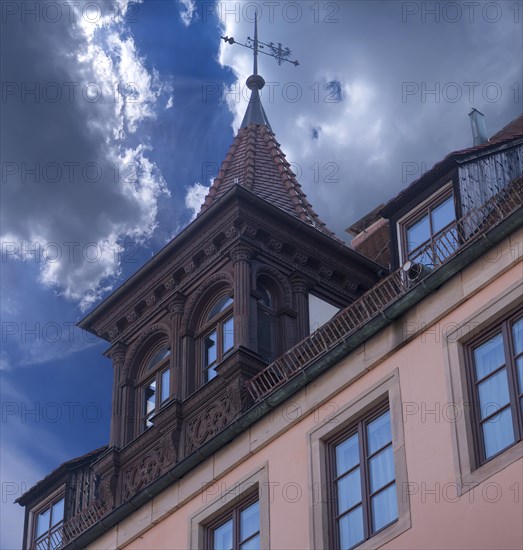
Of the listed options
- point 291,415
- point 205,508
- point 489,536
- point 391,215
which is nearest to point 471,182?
point 391,215

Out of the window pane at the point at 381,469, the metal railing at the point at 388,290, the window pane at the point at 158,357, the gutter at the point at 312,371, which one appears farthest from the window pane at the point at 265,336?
the window pane at the point at 381,469

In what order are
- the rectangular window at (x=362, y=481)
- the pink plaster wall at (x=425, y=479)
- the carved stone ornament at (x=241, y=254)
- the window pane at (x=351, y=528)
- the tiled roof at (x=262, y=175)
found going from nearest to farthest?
the pink plaster wall at (x=425, y=479) → the rectangular window at (x=362, y=481) → the window pane at (x=351, y=528) → the carved stone ornament at (x=241, y=254) → the tiled roof at (x=262, y=175)

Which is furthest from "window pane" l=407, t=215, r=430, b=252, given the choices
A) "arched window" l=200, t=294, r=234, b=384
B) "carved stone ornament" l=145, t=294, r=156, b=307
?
"carved stone ornament" l=145, t=294, r=156, b=307

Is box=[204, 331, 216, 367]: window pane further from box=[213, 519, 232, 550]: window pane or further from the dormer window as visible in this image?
box=[213, 519, 232, 550]: window pane

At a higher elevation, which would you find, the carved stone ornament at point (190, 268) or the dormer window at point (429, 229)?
the carved stone ornament at point (190, 268)

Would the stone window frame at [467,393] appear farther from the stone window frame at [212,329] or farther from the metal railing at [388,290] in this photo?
the stone window frame at [212,329]

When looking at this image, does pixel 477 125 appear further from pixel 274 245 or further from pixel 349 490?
pixel 349 490

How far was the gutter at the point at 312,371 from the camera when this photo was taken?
23216 millimetres

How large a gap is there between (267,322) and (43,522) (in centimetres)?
841

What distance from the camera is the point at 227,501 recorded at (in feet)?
84.6

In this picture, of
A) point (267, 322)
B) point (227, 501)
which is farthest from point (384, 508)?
point (267, 322)

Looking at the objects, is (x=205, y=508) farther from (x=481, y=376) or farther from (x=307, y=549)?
(x=481, y=376)

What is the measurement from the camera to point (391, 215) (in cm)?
2867

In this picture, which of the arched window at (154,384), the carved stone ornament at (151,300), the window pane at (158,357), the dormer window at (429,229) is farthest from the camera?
the carved stone ornament at (151,300)
